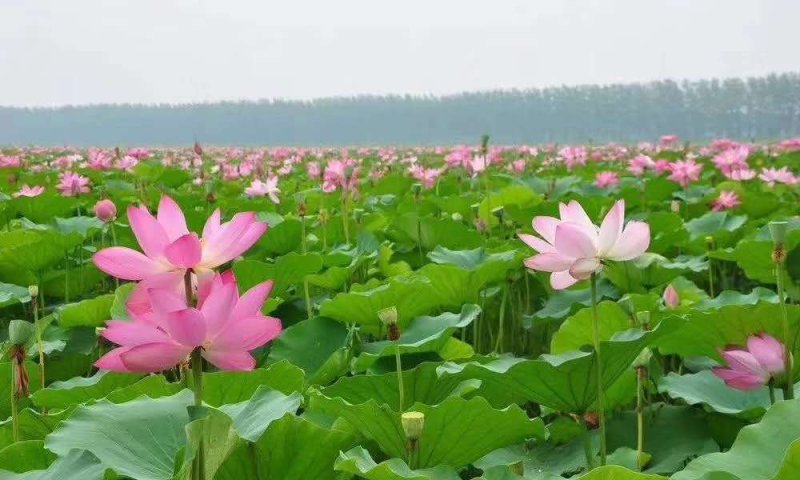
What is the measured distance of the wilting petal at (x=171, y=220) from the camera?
812mm

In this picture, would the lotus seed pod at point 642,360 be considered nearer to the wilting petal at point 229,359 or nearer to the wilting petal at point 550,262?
the wilting petal at point 550,262

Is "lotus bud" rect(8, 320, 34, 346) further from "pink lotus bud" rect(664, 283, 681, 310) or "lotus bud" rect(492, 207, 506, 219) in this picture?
"lotus bud" rect(492, 207, 506, 219)

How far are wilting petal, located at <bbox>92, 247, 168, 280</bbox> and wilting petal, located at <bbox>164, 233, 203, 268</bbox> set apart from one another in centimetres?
2

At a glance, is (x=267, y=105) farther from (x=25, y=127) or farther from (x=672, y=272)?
(x=672, y=272)

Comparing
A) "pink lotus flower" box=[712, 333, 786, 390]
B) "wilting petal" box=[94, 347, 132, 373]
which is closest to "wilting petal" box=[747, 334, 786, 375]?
"pink lotus flower" box=[712, 333, 786, 390]

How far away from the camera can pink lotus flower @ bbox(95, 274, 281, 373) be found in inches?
27.6

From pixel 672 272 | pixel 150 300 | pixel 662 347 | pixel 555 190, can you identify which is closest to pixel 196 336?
pixel 150 300

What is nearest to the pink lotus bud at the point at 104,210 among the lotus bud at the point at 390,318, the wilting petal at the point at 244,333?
the lotus bud at the point at 390,318

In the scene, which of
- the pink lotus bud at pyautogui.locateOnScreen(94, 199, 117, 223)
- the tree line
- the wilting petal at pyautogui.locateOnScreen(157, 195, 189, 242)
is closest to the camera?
the wilting petal at pyautogui.locateOnScreen(157, 195, 189, 242)

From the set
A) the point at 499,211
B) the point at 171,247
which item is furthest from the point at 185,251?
the point at 499,211

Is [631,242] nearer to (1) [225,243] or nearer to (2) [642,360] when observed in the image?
(2) [642,360]

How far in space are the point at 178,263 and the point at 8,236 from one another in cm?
171

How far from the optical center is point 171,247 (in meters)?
0.75

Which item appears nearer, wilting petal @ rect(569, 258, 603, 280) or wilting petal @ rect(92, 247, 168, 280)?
wilting petal @ rect(92, 247, 168, 280)
